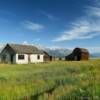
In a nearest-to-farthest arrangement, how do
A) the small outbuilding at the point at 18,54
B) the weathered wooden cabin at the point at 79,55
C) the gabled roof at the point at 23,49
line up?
the small outbuilding at the point at 18,54 → the gabled roof at the point at 23,49 → the weathered wooden cabin at the point at 79,55

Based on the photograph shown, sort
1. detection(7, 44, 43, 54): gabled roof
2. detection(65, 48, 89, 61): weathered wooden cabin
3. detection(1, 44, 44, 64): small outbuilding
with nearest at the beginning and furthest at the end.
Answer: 1. detection(1, 44, 44, 64): small outbuilding
2. detection(7, 44, 43, 54): gabled roof
3. detection(65, 48, 89, 61): weathered wooden cabin

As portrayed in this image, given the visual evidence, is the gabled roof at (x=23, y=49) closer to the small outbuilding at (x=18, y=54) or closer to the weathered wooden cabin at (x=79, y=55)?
the small outbuilding at (x=18, y=54)

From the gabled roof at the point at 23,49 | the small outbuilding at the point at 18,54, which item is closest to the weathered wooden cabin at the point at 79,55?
the gabled roof at the point at 23,49

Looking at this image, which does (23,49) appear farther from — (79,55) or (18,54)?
(79,55)

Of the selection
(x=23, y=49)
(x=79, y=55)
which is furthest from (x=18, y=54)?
(x=79, y=55)

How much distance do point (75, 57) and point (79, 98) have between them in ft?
241

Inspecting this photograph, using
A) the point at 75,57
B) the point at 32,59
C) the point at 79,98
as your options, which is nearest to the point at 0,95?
the point at 79,98

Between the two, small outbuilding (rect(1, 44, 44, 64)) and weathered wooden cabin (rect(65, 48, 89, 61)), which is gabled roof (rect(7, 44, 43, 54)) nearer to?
small outbuilding (rect(1, 44, 44, 64))

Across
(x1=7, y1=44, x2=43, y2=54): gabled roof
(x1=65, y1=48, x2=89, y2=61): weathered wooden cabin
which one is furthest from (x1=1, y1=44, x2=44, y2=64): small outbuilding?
(x1=65, y1=48, x2=89, y2=61): weathered wooden cabin

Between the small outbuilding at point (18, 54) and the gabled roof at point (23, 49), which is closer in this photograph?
the small outbuilding at point (18, 54)

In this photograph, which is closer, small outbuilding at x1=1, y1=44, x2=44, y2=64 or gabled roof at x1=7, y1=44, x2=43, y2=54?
small outbuilding at x1=1, y1=44, x2=44, y2=64

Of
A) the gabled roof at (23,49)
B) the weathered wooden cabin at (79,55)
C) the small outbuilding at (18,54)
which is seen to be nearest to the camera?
the small outbuilding at (18,54)

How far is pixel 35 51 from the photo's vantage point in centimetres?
6700

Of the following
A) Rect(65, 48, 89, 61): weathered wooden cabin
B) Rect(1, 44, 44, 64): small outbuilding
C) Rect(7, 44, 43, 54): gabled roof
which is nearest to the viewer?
Rect(1, 44, 44, 64): small outbuilding
